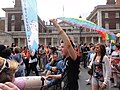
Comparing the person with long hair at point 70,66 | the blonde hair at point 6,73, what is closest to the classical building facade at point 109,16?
the person with long hair at point 70,66

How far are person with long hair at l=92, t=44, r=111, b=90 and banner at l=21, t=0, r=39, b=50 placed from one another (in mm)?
2763

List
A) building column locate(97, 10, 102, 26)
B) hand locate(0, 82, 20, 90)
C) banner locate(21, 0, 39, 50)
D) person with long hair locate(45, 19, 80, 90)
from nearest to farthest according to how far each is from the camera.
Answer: hand locate(0, 82, 20, 90), person with long hair locate(45, 19, 80, 90), banner locate(21, 0, 39, 50), building column locate(97, 10, 102, 26)

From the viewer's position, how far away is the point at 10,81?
237cm

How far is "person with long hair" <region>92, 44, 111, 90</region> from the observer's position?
577 cm

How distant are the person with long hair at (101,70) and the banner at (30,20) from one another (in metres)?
2.76

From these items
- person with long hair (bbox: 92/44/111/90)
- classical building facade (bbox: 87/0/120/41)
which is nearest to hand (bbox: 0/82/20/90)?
person with long hair (bbox: 92/44/111/90)

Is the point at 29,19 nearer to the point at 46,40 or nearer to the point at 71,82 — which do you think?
the point at 71,82

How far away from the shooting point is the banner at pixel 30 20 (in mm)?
7965

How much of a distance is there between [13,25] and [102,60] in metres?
86.0

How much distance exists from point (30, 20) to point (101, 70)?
3081 mm

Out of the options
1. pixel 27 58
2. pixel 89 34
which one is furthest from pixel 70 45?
pixel 89 34

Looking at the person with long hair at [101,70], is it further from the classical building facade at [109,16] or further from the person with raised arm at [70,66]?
the classical building facade at [109,16]

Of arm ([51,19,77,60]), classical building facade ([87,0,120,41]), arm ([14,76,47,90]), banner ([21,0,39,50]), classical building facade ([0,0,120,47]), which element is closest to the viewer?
arm ([14,76,47,90])

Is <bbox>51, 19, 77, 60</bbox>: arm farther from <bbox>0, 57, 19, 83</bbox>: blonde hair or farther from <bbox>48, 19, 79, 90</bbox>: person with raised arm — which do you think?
<bbox>0, 57, 19, 83</bbox>: blonde hair
